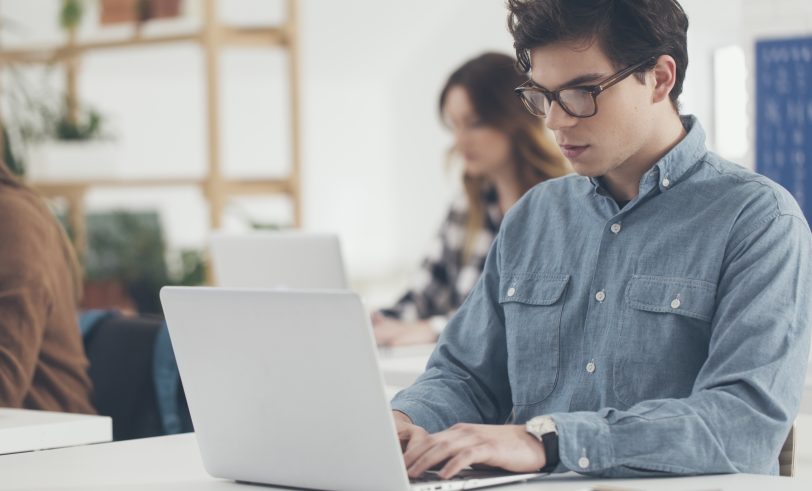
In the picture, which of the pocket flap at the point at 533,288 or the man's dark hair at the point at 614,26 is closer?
the man's dark hair at the point at 614,26

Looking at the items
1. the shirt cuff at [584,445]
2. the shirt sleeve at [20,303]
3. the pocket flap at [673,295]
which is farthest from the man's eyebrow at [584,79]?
the shirt sleeve at [20,303]

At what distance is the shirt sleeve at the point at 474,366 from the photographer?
1858 millimetres

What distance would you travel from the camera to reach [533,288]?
1900 millimetres

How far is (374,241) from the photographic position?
26.6ft

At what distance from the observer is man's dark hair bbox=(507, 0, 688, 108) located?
5.78 feet

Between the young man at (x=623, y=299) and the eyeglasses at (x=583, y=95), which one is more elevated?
the eyeglasses at (x=583, y=95)

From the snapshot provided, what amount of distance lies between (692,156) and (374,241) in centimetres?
633

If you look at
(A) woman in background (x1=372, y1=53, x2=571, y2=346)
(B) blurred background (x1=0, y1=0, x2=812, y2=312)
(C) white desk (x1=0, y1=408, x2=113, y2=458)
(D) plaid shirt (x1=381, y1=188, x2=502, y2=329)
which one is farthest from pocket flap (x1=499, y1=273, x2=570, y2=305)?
(B) blurred background (x1=0, y1=0, x2=812, y2=312)

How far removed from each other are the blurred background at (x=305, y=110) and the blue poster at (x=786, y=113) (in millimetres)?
1838

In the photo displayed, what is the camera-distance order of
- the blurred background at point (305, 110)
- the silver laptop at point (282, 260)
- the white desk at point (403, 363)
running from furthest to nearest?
the blurred background at point (305, 110), the silver laptop at point (282, 260), the white desk at point (403, 363)

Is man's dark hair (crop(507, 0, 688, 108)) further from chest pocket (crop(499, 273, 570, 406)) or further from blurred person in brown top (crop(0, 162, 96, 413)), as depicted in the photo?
blurred person in brown top (crop(0, 162, 96, 413))

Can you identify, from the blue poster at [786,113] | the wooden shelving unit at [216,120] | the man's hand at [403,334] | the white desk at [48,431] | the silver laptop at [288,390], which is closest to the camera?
the silver laptop at [288,390]

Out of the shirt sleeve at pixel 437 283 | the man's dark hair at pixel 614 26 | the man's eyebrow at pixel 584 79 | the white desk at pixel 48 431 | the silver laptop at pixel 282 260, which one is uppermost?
the man's dark hair at pixel 614 26

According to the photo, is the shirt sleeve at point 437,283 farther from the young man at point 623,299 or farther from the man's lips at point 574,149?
the man's lips at point 574,149
